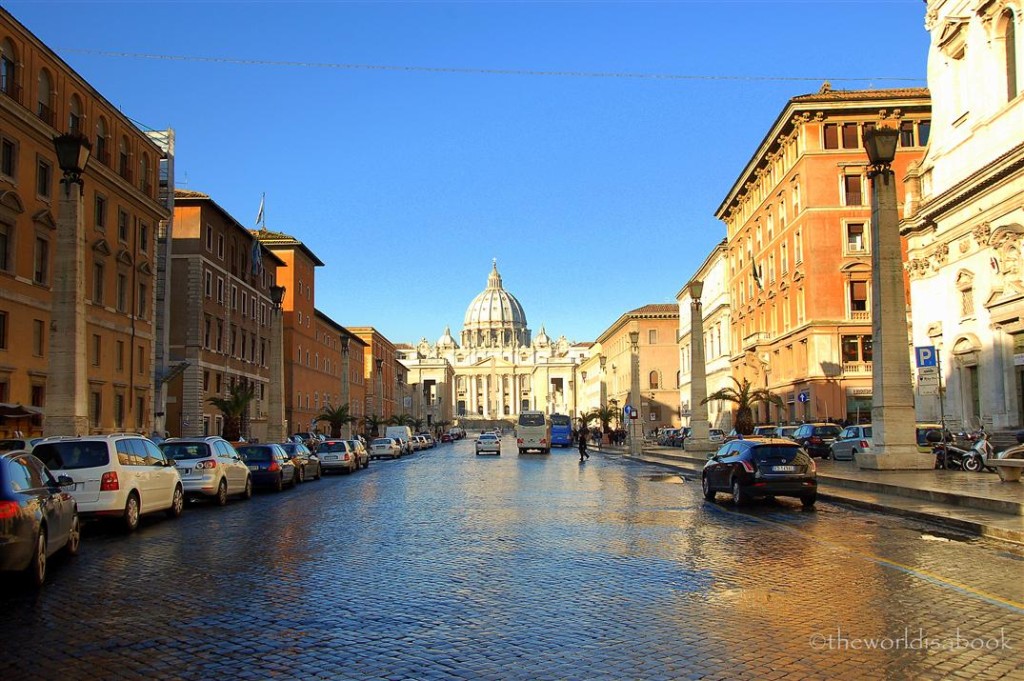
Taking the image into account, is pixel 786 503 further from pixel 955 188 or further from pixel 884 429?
pixel 955 188

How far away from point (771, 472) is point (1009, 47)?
25.2m

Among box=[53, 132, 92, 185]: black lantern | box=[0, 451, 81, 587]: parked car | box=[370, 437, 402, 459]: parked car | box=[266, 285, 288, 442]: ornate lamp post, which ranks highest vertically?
box=[53, 132, 92, 185]: black lantern

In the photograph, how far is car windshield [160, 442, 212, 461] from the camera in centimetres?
2147

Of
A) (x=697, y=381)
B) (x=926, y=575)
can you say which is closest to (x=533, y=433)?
(x=697, y=381)

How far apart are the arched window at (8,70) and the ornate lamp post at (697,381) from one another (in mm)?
27330

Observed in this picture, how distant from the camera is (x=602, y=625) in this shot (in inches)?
299

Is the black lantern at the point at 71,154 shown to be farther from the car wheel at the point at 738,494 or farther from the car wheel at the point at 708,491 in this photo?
the car wheel at the point at 738,494

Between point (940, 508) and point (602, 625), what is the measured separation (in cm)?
1113

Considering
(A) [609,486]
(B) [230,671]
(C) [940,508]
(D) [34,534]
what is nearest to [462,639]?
(B) [230,671]

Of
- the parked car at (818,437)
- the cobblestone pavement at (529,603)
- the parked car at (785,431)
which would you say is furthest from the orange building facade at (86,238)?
the parked car at (785,431)

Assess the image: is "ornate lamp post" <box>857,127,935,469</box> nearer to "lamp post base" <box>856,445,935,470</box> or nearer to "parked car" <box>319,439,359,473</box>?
"lamp post base" <box>856,445,935,470</box>

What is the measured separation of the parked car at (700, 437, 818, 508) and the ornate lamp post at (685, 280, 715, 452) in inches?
918

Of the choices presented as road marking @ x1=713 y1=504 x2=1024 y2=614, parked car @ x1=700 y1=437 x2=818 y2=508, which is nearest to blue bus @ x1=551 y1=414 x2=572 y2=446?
parked car @ x1=700 y1=437 x2=818 y2=508

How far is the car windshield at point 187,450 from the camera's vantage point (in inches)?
845
